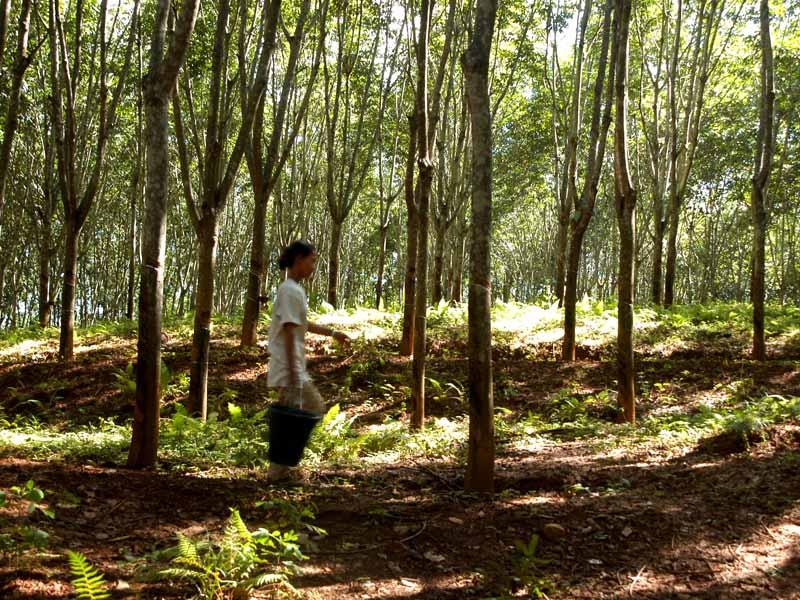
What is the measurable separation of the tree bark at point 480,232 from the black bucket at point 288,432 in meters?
1.29

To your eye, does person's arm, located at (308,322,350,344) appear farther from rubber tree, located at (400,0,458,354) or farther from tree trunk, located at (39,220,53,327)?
tree trunk, located at (39,220,53,327)

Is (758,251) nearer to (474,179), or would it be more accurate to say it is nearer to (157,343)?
(474,179)

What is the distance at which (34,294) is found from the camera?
31828 millimetres

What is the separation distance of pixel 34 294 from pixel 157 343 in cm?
3235

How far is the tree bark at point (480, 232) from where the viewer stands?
4316 mm

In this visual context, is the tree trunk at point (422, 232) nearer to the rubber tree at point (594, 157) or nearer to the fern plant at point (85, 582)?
Answer: the rubber tree at point (594, 157)

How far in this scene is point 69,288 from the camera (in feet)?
32.1

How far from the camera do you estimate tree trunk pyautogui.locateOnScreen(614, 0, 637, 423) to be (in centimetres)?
675

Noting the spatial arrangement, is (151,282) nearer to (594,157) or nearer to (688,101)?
(594,157)

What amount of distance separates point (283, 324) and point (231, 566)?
6.99 feet

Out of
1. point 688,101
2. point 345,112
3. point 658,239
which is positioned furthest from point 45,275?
point 688,101

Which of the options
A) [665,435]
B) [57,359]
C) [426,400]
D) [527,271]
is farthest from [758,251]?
[527,271]

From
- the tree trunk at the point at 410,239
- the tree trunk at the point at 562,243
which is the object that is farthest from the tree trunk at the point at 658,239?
the tree trunk at the point at 410,239

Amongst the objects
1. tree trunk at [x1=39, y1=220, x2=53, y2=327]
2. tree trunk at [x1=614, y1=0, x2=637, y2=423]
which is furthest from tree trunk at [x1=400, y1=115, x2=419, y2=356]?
tree trunk at [x1=39, y1=220, x2=53, y2=327]
